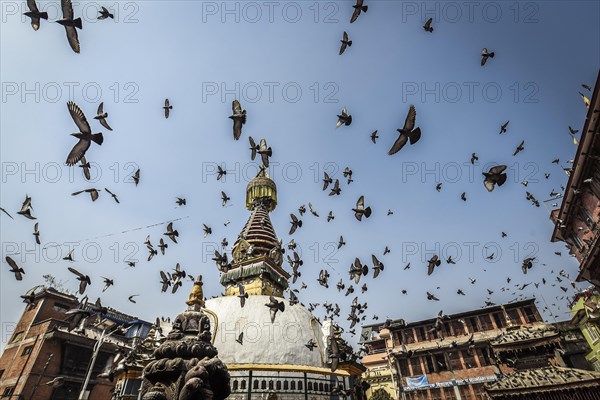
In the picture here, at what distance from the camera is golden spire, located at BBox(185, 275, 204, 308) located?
716 inches

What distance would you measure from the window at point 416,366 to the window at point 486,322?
7916 millimetres

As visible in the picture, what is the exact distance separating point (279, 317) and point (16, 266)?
A: 14515 millimetres

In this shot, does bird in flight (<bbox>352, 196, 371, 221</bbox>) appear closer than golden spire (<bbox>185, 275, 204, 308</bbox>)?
Yes

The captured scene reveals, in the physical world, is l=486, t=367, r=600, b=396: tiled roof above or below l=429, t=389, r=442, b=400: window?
below

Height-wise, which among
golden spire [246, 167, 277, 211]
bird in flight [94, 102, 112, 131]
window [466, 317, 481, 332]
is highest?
golden spire [246, 167, 277, 211]

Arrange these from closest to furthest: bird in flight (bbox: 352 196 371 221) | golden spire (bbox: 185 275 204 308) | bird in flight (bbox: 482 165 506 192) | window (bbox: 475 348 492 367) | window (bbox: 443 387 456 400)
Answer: bird in flight (bbox: 482 165 506 192), bird in flight (bbox: 352 196 371 221), golden spire (bbox: 185 275 204 308), window (bbox: 443 387 456 400), window (bbox: 475 348 492 367)

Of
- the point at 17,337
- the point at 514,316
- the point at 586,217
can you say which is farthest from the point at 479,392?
the point at 17,337

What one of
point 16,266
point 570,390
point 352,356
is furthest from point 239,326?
point 570,390

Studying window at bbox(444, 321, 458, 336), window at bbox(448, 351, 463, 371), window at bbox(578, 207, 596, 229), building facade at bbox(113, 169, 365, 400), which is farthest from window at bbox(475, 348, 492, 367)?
building facade at bbox(113, 169, 365, 400)

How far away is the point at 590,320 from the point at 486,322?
8871mm

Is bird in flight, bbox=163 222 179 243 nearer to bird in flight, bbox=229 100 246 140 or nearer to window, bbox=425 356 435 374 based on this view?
bird in flight, bbox=229 100 246 140

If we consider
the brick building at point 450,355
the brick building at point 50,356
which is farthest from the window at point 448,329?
the brick building at point 50,356

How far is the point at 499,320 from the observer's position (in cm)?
3406

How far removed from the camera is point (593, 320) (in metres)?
30.6
